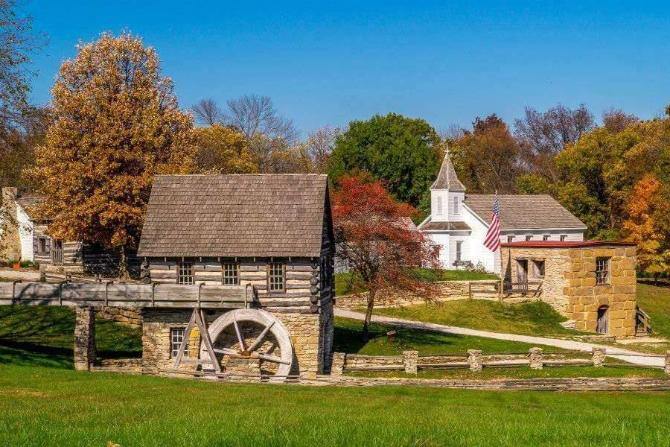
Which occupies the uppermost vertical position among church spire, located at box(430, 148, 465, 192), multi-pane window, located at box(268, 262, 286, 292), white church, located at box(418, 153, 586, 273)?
church spire, located at box(430, 148, 465, 192)

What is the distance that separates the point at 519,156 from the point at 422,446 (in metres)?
99.4

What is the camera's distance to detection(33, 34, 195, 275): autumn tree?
142 ft

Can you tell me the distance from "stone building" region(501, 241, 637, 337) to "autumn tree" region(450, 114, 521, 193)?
1938 inches

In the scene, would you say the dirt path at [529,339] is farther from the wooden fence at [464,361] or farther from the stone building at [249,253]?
the stone building at [249,253]

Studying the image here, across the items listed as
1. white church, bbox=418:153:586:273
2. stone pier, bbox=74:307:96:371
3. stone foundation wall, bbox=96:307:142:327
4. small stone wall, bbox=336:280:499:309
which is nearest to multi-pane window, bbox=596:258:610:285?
small stone wall, bbox=336:280:499:309

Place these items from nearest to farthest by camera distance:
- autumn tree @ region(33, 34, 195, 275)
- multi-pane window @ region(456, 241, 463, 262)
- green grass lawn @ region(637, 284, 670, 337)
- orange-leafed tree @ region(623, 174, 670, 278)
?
autumn tree @ region(33, 34, 195, 275), green grass lawn @ region(637, 284, 670, 337), orange-leafed tree @ region(623, 174, 670, 278), multi-pane window @ region(456, 241, 463, 262)

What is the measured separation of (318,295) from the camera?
3262 cm

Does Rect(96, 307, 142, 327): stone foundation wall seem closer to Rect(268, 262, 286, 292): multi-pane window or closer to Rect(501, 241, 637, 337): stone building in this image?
Rect(268, 262, 286, 292): multi-pane window

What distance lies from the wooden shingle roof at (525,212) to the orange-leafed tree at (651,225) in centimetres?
397

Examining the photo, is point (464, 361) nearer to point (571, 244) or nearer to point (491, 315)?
point (491, 315)

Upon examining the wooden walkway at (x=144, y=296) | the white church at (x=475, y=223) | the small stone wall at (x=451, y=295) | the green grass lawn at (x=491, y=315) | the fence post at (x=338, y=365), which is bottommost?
the fence post at (x=338, y=365)

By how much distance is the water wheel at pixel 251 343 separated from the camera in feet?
103

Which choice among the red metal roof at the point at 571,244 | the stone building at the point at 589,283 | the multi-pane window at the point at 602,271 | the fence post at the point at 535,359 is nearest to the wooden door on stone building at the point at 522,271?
the stone building at the point at 589,283

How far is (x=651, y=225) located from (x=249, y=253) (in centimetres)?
4014
